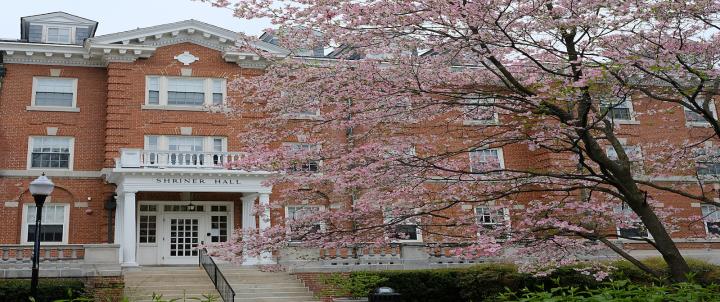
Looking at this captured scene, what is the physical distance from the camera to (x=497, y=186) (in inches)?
450

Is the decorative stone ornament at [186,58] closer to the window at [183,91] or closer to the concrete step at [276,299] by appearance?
the window at [183,91]

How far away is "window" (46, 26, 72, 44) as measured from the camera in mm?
28377

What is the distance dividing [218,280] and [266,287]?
1500mm

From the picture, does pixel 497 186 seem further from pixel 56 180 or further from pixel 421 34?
pixel 56 180

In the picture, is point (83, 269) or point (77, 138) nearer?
point (83, 269)

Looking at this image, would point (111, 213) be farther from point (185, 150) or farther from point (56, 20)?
point (56, 20)

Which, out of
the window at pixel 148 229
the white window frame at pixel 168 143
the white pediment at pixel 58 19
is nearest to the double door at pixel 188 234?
the window at pixel 148 229

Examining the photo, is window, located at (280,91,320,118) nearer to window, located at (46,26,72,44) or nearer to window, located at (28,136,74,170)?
window, located at (28,136,74,170)

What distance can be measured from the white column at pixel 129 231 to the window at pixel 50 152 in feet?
12.7

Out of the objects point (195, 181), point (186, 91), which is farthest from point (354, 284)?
point (186, 91)

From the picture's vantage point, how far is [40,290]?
17.6 metres

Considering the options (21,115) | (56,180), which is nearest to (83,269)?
(56,180)

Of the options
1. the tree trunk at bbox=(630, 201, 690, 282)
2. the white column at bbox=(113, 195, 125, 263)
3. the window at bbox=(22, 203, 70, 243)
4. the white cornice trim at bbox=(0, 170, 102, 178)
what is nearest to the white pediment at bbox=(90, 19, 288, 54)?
the white cornice trim at bbox=(0, 170, 102, 178)

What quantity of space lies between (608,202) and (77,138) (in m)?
20.8
